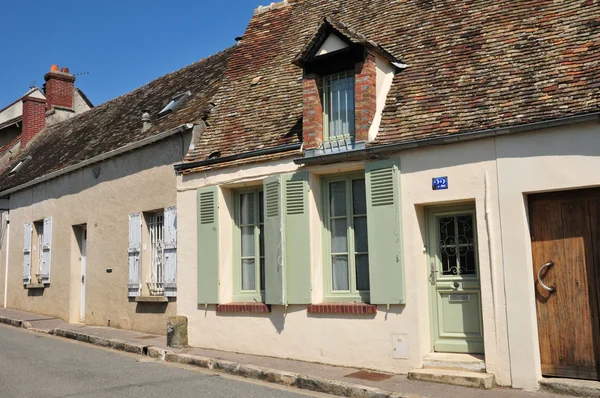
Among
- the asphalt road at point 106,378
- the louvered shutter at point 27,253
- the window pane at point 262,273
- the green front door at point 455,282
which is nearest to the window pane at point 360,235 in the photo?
the green front door at point 455,282

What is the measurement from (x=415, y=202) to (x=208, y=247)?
3.66m

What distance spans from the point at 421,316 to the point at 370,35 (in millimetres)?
4853

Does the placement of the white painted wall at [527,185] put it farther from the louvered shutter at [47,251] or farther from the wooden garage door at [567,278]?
the louvered shutter at [47,251]

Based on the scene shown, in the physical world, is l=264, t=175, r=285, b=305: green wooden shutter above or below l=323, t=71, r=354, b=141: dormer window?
below

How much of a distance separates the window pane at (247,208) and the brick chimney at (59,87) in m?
14.4

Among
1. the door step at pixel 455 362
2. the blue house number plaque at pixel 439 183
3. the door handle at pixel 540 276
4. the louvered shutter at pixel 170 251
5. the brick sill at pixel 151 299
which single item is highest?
the blue house number plaque at pixel 439 183

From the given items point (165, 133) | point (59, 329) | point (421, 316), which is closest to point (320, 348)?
point (421, 316)

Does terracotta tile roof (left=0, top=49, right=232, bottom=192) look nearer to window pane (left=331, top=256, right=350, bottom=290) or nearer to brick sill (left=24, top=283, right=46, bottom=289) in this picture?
brick sill (left=24, top=283, right=46, bottom=289)

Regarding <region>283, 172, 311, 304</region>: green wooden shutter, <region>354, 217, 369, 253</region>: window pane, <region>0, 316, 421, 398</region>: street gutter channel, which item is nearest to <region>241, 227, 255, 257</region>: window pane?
<region>283, 172, 311, 304</region>: green wooden shutter

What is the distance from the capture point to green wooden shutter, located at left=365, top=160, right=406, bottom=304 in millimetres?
7762

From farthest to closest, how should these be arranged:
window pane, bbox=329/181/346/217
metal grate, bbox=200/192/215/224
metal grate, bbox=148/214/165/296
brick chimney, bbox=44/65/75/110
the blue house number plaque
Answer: brick chimney, bbox=44/65/75/110
metal grate, bbox=148/214/165/296
metal grate, bbox=200/192/215/224
window pane, bbox=329/181/346/217
the blue house number plaque

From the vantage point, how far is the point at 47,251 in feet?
50.8

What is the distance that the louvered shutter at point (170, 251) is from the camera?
1079 cm

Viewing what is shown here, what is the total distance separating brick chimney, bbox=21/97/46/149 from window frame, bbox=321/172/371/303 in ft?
52.0
